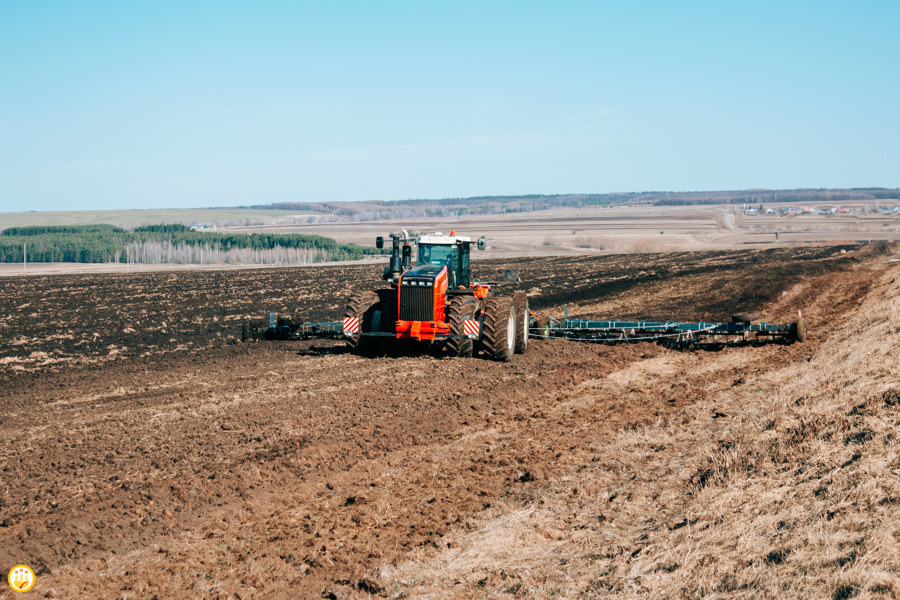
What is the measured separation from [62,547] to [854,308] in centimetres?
2433

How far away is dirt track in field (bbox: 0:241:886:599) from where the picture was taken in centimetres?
673

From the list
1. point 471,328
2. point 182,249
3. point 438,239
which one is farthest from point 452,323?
point 182,249

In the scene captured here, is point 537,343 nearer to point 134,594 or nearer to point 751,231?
point 134,594

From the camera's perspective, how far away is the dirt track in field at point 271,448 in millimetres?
6727

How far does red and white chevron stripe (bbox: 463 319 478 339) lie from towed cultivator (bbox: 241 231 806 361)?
0.8 inches

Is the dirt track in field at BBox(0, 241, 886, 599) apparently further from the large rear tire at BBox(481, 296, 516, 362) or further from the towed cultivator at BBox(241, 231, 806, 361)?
the towed cultivator at BBox(241, 231, 806, 361)

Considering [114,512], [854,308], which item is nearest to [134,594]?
[114,512]

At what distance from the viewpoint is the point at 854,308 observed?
2462 cm

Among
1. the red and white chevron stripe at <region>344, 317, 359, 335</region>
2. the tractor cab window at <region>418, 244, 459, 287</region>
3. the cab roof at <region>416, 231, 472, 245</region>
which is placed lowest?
the red and white chevron stripe at <region>344, 317, 359, 335</region>

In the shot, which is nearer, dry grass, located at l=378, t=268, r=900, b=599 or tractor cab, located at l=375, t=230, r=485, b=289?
dry grass, located at l=378, t=268, r=900, b=599

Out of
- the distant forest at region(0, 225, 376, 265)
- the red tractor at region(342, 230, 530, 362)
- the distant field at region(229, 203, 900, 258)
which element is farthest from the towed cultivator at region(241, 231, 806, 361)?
the distant forest at region(0, 225, 376, 265)

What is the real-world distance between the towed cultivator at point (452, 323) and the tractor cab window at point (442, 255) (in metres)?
0.02

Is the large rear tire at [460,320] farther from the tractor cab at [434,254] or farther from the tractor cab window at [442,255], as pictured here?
the tractor cab window at [442,255]

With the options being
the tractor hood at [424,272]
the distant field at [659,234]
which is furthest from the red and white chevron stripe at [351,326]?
the distant field at [659,234]
